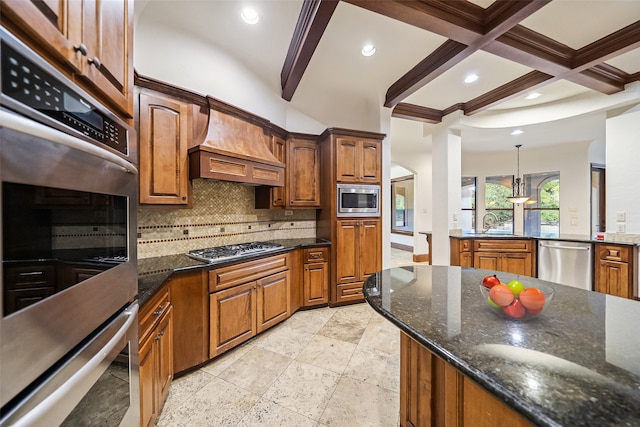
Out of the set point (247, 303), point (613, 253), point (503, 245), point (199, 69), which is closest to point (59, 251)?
point (247, 303)

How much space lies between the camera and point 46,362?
0.59m

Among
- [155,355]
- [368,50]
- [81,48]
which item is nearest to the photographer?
[81,48]

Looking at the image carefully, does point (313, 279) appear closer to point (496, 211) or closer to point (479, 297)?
point (479, 297)

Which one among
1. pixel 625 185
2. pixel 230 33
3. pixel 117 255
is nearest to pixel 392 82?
pixel 230 33

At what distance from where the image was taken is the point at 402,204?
26.8 feet

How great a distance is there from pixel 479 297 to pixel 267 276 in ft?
6.21

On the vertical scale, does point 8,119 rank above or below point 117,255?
above

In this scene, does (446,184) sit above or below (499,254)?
above

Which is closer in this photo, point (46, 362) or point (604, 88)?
point (46, 362)

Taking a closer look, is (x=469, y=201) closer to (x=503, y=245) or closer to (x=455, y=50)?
(x=503, y=245)

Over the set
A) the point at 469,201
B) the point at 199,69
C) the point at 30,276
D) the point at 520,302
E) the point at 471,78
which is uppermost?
the point at 471,78

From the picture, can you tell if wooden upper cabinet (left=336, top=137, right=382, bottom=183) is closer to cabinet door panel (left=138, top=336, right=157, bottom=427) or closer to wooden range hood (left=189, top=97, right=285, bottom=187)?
wooden range hood (left=189, top=97, right=285, bottom=187)

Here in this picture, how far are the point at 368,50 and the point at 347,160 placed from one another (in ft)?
4.09

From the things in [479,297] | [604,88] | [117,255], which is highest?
[604,88]
